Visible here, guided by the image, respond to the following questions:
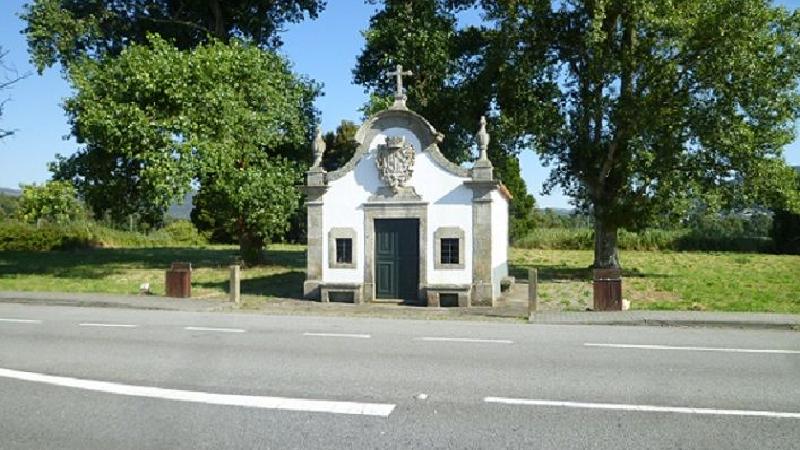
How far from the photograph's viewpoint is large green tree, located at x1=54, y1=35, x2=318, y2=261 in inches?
913

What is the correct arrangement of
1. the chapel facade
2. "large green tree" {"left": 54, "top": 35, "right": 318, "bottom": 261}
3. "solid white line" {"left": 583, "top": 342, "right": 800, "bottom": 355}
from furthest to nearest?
"large green tree" {"left": 54, "top": 35, "right": 318, "bottom": 261}
the chapel facade
"solid white line" {"left": 583, "top": 342, "right": 800, "bottom": 355}

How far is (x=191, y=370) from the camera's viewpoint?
8.68 meters

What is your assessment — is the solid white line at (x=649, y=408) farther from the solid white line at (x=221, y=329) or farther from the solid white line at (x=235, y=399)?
the solid white line at (x=221, y=329)

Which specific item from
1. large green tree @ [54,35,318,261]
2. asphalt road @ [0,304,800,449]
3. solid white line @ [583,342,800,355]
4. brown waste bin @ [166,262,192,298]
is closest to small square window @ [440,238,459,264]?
asphalt road @ [0,304,800,449]

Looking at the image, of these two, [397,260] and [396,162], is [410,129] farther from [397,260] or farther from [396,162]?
[397,260]

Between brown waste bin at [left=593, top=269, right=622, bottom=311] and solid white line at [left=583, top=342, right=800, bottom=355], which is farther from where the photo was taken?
brown waste bin at [left=593, top=269, right=622, bottom=311]

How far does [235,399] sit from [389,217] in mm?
12218

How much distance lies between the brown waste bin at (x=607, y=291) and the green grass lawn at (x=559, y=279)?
4.87ft

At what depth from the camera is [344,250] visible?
19547mm

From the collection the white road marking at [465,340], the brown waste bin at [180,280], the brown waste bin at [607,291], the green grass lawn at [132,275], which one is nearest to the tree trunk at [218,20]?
the green grass lawn at [132,275]

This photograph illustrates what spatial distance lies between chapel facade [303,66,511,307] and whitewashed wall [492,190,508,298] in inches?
3.3

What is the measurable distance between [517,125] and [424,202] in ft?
26.3

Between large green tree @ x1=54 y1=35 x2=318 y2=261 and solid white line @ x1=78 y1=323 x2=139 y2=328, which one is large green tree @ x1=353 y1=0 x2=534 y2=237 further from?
solid white line @ x1=78 y1=323 x2=139 y2=328

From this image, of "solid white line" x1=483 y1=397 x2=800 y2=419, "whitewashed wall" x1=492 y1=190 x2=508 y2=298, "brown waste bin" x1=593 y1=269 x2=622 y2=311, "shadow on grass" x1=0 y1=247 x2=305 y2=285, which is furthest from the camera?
"shadow on grass" x1=0 y1=247 x2=305 y2=285
